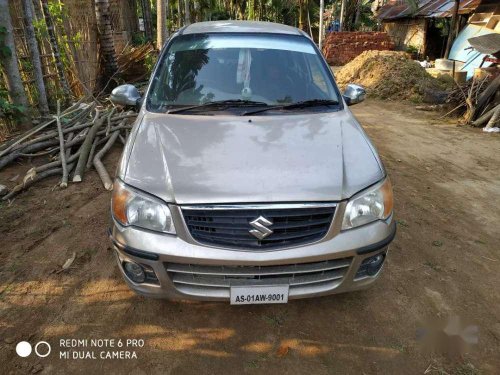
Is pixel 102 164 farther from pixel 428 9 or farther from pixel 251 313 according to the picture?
pixel 428 9

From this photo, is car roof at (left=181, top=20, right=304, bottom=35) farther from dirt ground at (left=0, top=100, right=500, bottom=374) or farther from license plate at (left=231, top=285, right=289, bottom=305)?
license plate at (left=231, top=285, right=289, bottom=305)

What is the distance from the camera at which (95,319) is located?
8.10 feet

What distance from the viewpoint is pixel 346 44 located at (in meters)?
18.8

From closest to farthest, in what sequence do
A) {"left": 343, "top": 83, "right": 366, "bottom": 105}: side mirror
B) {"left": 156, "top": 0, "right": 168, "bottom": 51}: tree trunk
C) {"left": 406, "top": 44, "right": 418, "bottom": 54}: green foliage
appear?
1. {"left": 343, "top": 83, "right": 366, "bottom": 105}: side mirror
2. {"left": 156, "top": 0, "right": 168, "bottom": 51}: tree trunk
3. {"left": 406, "top": 44, "right": 418, "bottom": 54}: green foliage

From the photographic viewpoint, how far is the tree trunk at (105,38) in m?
8.23

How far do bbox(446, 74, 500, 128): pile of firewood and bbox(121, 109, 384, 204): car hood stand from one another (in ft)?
21.4

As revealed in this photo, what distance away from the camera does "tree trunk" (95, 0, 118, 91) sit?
823 cm

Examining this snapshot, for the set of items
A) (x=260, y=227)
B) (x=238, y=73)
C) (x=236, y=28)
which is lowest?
(x=260, y=227)

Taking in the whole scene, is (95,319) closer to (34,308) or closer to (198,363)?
(34,308)

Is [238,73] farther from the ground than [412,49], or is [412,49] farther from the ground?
[238,73]

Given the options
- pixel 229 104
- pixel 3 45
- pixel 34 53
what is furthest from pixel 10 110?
pixel 229 104

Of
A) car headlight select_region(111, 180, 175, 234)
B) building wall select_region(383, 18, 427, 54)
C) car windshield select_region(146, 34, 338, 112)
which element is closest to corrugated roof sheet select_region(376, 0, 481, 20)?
building wall select_region(383, 18, 427, 54)

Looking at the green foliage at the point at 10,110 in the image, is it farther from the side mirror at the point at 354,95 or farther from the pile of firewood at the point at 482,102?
the pile of firewood at the point at 482,102

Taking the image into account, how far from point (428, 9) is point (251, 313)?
63.9ft
